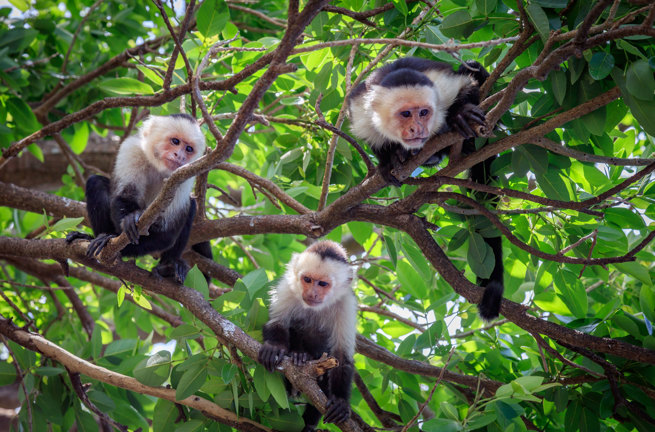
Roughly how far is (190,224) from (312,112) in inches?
35.0

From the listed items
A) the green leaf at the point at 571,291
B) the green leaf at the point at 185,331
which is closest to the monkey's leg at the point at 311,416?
the green leaf at the point at 185,331

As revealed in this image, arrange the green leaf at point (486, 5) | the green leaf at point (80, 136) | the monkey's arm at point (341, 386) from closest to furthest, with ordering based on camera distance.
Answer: the green leaf at point (486, 5) < the monkey's arm at point (341, 386) < the green leaf at point (80, 136)

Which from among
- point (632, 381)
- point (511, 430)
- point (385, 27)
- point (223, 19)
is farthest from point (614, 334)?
point (223, 19)

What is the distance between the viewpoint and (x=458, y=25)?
224 cm

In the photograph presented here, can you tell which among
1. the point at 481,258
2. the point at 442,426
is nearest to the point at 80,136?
the point at 481,258

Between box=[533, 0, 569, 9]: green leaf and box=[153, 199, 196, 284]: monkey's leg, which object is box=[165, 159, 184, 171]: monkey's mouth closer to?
box=[153, 199, 196, 284]: monkey's leg

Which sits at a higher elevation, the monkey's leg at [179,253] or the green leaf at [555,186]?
the green leaf at [555,186]

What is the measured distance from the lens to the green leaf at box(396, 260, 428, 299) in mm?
3307

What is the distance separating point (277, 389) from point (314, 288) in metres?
0.79

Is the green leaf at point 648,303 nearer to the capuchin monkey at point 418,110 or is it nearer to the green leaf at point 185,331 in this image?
the capuchin monkey at point 418,110

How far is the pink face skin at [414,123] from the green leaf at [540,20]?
0.71 m

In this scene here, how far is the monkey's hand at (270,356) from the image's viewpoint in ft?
7.95

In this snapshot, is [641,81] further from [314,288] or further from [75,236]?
[75,236]

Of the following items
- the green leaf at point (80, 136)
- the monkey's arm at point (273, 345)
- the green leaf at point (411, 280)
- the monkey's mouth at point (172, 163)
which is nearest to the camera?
the monkey's arm at point (273, 345)
